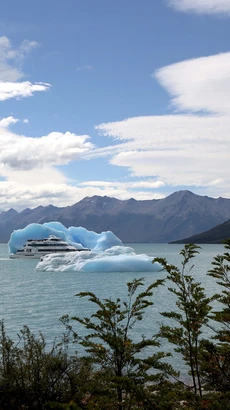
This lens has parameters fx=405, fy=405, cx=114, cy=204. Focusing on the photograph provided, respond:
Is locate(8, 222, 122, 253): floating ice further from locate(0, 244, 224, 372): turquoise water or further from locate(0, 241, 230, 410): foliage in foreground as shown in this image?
locate(0, 241, 230, 410): foliage in foreground

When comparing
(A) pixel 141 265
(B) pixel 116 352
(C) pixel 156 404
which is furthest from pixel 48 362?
(A) pixel 141 265

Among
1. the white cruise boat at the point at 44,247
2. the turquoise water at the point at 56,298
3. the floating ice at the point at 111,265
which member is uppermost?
the white cruise boat at the point at 44,247

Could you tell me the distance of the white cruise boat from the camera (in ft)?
272

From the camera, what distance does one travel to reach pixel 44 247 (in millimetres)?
84938

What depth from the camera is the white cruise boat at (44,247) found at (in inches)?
3268

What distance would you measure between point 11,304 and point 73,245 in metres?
60.4

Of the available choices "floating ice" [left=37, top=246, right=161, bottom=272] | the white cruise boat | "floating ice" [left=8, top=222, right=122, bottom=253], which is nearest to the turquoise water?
"floating ice" [left=37, top=246, right=161, bottom=272]

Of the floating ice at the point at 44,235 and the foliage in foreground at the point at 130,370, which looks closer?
the foliage in foreground at the point at 130,370

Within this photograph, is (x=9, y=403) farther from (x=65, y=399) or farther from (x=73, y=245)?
(x=73, y=245)

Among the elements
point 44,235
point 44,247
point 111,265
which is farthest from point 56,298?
point 44,235

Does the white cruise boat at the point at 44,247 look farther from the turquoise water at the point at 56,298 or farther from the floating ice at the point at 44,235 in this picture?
the turquoise water at the point at 56,298

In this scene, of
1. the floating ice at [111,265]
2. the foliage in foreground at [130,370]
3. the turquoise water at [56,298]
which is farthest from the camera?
the floating ice at [111,265]

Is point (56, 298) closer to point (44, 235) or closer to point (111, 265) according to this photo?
point (111, 265)

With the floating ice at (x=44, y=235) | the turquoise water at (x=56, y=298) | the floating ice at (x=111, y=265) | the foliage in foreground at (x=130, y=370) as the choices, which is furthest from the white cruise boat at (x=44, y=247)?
the foliage in foreground at (x=130, y=370)
